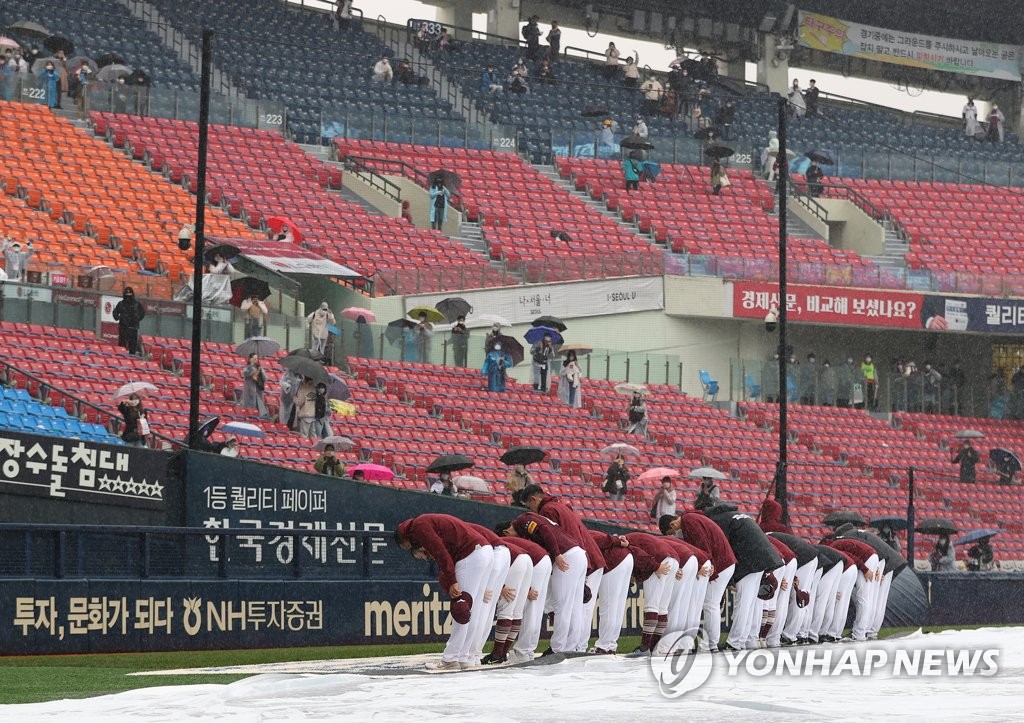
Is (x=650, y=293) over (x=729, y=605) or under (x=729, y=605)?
over

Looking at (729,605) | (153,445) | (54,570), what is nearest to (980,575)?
(729,605)

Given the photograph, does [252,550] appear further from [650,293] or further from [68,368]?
[650,293]

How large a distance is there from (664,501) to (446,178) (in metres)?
17.4

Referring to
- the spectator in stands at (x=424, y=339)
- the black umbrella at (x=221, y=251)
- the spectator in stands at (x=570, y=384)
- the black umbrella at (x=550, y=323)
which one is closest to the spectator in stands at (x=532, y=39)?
the black umbrella at (x=550, y=323)

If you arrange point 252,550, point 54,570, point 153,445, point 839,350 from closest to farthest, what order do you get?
1. point 54,570
2. point 252,550
3. point 153,445
4. point 839,350

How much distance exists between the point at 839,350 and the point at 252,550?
86.4 ft

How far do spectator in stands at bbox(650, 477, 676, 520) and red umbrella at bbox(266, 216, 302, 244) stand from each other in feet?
39.0

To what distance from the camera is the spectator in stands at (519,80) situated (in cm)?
4953

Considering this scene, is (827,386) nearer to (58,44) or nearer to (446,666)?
(58,44)

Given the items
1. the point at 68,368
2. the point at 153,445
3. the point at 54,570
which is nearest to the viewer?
the point at 54,570

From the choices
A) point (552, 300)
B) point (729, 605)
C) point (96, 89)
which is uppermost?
point (96, 89)

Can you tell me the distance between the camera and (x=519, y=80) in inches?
1953

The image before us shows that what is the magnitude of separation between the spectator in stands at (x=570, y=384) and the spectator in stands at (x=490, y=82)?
16708 millimetres

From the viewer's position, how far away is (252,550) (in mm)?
18922
